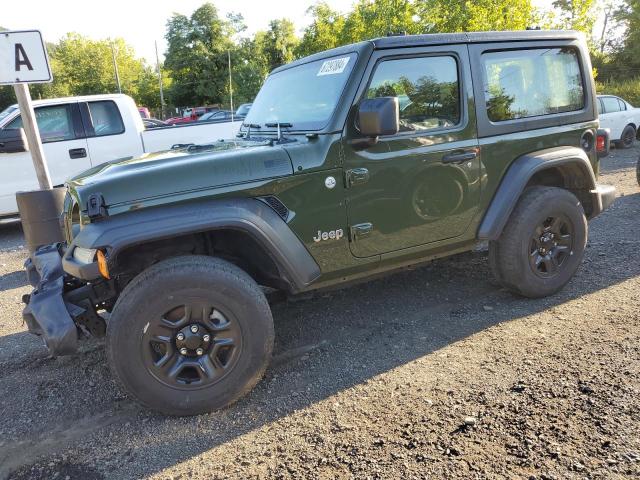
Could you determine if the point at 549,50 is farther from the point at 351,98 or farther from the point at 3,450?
the point at 3,450

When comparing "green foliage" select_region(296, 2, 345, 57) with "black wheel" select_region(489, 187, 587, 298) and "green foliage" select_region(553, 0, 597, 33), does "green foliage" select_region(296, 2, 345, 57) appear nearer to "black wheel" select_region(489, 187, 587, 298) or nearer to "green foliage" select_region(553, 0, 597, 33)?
"green foliage" select_region(553, 0, 597, 33)

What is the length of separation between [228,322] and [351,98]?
161cm

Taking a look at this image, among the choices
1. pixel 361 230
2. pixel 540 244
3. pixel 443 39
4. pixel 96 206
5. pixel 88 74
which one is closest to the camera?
pixel 96 206

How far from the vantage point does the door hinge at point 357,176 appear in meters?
3.11

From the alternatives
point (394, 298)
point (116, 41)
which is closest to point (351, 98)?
point (394, 298)

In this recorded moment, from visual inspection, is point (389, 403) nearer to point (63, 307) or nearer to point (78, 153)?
point (63, 307)

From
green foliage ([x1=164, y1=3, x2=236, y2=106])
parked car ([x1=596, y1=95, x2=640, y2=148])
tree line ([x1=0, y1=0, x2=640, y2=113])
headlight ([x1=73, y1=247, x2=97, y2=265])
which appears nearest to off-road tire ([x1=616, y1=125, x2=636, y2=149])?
parked car ([x1=596, y1=95, x2=640, y2=148])

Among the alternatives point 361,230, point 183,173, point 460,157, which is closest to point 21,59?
point 183,173

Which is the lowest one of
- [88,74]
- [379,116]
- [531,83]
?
[379,116]

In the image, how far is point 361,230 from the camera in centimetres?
321

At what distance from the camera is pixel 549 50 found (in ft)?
13.0

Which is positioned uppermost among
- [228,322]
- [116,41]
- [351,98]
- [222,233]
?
[116,41]

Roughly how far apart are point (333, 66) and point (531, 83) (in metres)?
1.67

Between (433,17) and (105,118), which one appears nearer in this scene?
(105,118)
